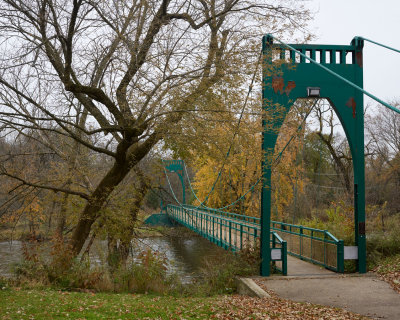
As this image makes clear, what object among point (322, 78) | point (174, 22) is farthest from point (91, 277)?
point (322, 78)

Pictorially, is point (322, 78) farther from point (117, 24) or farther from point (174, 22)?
point (117, 24)

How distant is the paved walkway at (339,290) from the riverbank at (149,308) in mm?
458

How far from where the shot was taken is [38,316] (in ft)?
17.8

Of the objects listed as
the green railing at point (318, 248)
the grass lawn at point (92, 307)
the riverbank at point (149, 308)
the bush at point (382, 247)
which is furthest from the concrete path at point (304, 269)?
the grass lawn at point (92, 307)

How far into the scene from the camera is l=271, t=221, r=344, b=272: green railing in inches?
352

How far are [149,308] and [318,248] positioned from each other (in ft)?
16.3

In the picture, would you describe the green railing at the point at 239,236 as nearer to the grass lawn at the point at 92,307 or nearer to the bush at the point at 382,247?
the bush at the point at 382,247

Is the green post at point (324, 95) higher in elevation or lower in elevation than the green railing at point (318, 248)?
higher

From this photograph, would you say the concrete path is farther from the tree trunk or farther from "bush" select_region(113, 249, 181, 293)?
the tree trunk

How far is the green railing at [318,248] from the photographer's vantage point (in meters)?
8.94

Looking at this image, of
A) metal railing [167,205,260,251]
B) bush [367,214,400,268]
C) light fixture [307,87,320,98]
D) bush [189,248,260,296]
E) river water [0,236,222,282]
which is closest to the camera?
bush [189,248,260,296]

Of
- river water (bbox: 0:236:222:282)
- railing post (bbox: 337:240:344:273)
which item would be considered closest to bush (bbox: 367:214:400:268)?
railing post (bbox: 337:240:344:273)

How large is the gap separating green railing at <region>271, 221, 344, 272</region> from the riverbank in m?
2.58

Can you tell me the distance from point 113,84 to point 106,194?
8.08ft
